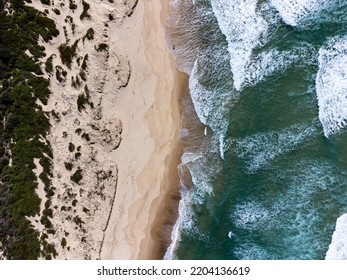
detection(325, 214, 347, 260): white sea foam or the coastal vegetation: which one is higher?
the coastal vegetation

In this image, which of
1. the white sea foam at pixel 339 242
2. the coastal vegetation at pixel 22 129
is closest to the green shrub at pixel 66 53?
the coastal vegetation at pixel 22 129

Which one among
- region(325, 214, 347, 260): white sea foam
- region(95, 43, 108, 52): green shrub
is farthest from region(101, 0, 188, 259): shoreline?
region(325, 214, 347, 260): white sea foam

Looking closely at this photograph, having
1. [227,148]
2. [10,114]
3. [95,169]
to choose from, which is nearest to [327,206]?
[227,148]

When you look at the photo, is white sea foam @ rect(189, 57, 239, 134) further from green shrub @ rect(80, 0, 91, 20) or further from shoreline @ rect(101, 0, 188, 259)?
green shrub @ rect(80, 0, 91, 20)

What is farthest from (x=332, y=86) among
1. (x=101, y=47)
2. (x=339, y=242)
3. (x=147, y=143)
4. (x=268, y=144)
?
(x=101, y=47)

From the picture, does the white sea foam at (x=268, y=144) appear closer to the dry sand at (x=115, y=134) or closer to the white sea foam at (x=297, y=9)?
the dry sand at (x=115, y=134)
